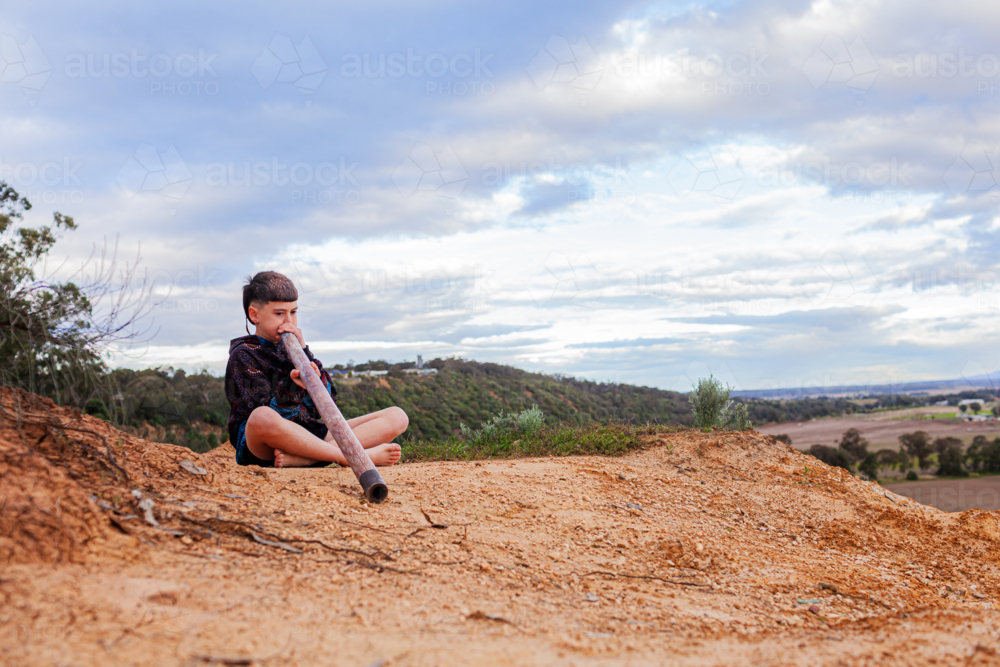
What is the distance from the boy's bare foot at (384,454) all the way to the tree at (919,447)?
2879cm

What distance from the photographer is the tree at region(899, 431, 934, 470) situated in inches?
1072

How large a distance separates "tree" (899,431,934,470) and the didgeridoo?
2979cm

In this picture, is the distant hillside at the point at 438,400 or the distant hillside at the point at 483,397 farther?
the distant hillside at the point at 483,397

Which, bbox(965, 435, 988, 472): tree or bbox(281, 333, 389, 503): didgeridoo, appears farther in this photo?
bbox(965, 435, 988, 472): tree

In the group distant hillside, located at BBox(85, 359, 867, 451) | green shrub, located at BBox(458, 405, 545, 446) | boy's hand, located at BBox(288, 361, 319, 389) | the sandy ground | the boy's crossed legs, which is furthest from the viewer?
the sandy ground

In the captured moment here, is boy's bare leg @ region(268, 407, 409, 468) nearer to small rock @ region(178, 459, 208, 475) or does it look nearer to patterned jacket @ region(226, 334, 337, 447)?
patterned jacket @ region(226, 334, 337, 447)

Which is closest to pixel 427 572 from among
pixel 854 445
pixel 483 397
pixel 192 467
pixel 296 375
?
pixel 192 467

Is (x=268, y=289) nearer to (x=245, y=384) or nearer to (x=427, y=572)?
(x=245, y=384)

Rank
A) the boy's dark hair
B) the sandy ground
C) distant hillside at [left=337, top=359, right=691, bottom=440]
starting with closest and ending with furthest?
the boy's dark hair
distant hillside at [left=337, top=359, right=691, bottom=440]
the sandy ground

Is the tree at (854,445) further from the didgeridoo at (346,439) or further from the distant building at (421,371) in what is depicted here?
the didgeridoo at (346,439)

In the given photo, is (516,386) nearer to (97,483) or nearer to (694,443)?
(694,443)

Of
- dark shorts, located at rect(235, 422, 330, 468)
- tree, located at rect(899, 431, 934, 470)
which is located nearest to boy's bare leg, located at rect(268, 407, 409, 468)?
dark shorts, located at rect(235, 422, 330, 468)

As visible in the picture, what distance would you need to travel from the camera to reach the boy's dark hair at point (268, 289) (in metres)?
5.07

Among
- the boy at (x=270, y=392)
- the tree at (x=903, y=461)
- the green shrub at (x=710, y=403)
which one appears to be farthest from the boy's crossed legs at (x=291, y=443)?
the tree at (x=903, y=461)
